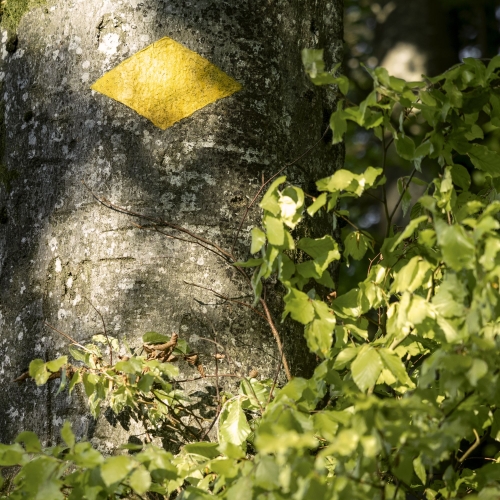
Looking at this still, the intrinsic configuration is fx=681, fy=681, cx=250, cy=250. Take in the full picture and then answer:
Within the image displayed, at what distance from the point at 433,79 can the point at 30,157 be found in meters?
1.12

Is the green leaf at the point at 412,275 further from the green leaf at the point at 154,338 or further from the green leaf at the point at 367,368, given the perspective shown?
the green leaf at the point at 154,338

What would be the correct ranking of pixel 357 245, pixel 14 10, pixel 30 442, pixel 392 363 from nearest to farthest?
pixel 30 442 < pixel 392 363 < pixel 357 245 < pixel 14 10

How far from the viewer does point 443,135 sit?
156 cm

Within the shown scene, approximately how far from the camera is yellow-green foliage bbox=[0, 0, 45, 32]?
6.67 feet

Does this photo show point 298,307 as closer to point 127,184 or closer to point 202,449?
point 202,449

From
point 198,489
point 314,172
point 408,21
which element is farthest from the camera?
point 408,21

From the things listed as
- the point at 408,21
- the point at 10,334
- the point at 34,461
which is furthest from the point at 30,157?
the point at 408,21

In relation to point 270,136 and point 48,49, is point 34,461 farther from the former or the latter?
point 48,49

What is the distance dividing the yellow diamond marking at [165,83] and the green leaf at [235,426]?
30.4 inches

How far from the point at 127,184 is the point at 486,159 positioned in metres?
0.90

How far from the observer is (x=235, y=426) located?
1.54 m

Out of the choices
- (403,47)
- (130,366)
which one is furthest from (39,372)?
(403,47)

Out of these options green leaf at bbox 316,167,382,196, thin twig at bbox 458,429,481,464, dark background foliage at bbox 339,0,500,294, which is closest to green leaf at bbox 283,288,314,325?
green leaf at bbox 316,167,382,196

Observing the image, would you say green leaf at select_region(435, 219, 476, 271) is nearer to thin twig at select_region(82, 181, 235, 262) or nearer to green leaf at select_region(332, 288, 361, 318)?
green leaf at select_region(332, 288, 361, 318)
